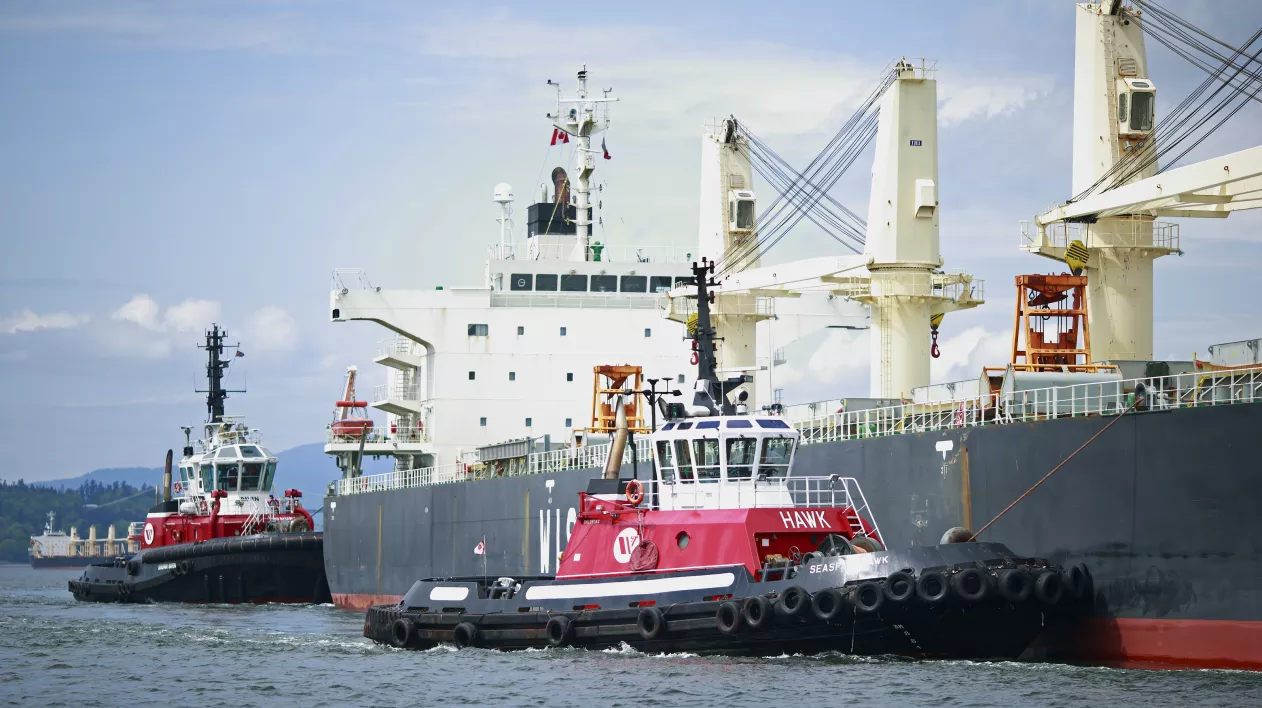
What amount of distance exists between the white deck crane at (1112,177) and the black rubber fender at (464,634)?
1224 centimetres

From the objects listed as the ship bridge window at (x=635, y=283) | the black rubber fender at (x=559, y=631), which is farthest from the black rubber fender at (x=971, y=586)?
the ship bridge window at (x=635, y=283)

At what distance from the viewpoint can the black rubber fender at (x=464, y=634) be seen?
78.0ft

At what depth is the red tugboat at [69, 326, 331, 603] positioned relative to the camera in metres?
43.0

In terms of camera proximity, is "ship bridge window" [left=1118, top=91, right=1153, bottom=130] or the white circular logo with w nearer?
the white circular logo with w

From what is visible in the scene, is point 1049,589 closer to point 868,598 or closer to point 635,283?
point 868,598

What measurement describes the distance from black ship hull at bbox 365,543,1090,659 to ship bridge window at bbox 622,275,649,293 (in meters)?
21.1

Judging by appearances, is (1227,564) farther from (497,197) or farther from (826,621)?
(497,197)

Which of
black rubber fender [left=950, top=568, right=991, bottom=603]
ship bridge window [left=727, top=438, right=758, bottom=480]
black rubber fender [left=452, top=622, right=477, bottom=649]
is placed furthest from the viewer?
black rubber fender [left=452, top=622, right=477, bottom=649]

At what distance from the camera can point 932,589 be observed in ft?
64.5

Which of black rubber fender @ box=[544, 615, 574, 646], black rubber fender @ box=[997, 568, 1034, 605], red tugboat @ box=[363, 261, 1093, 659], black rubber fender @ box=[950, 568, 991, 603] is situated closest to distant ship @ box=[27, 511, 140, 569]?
red tugboat @ box=[363, 261, 1093, 659]

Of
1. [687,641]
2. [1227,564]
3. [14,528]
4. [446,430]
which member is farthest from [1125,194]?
[14,528]

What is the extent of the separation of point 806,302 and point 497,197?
30.5 ft

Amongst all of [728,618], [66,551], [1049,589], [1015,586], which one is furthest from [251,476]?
[66,551]

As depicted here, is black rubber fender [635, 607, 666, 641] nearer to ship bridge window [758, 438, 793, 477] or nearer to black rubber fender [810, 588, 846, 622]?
black rubber fender [810, 588, 846, 622]
